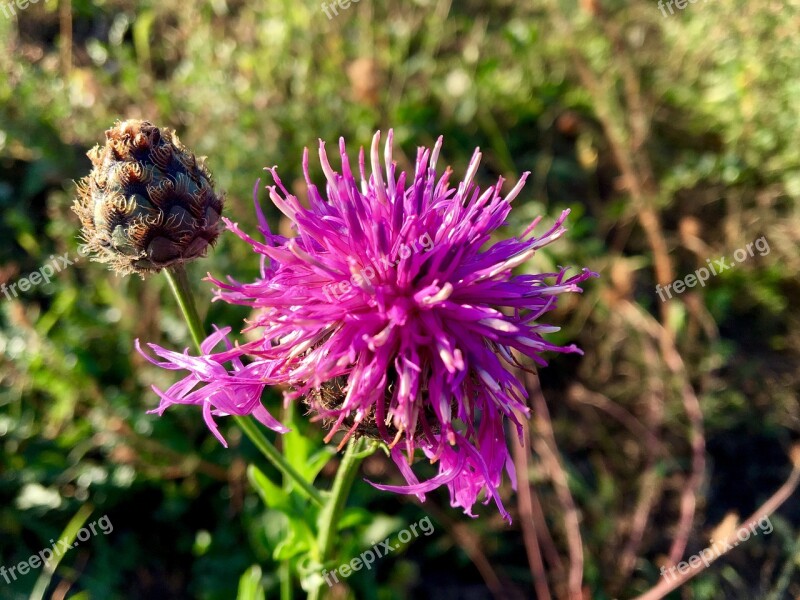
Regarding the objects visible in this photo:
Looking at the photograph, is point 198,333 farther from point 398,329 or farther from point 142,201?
point 398,329

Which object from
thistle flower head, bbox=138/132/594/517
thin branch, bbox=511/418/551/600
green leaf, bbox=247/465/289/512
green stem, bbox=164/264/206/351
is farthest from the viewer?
thin branch, bbox=511/418/551/600

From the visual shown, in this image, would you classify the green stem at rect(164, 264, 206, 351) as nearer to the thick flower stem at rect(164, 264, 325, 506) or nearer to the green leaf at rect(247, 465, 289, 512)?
the thick flower stem at rect(164, 264, 325, 506)

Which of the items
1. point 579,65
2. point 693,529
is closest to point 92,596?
point 693,529

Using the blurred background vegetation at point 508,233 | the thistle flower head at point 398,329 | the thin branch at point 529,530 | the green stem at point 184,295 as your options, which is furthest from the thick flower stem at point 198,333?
the thin branch at point 529,530

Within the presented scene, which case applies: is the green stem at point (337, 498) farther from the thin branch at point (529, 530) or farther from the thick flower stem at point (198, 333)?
the thin branch at point (529, 530)

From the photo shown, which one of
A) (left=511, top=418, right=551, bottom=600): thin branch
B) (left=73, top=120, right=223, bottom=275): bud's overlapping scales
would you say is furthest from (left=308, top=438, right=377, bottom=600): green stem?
(left=511, top=418, right=551, bottom=600): thin branch

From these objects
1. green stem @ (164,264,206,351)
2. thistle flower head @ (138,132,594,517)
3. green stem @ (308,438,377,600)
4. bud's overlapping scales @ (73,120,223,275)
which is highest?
bud's overlapping scales @ (73,120,223,275)
